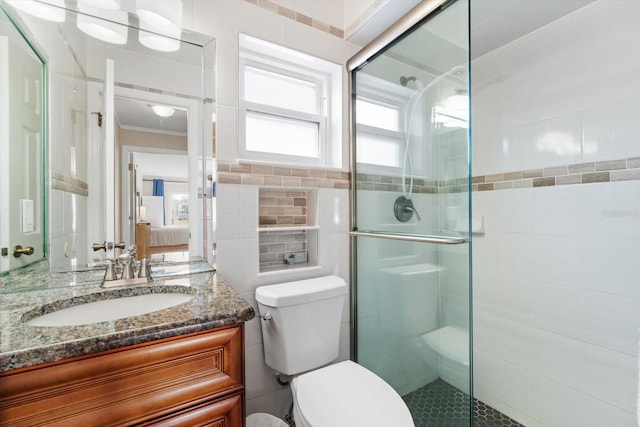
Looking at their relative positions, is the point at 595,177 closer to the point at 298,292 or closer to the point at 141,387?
the point at 298,292

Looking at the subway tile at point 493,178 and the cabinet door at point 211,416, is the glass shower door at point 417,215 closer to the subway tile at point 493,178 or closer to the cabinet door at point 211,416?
the subway tile at point 493,178

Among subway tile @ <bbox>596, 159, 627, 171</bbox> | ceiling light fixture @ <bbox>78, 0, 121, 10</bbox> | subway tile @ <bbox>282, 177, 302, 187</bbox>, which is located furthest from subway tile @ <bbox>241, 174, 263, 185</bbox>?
subway tile @ <bbox>596, 159, 627, 171</bbox>

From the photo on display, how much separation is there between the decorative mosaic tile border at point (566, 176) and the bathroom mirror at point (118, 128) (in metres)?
1.62

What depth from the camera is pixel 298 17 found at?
62.5 inches

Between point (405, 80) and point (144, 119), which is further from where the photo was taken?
point (405, 80)

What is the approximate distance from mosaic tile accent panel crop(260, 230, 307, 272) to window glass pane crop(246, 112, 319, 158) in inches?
18.2

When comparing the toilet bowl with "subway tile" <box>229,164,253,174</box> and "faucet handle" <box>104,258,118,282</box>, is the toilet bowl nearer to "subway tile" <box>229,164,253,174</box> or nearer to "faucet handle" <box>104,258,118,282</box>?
"subway tile" <box>229,164,253,174</box>

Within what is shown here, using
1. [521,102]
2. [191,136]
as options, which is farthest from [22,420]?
[521,102]

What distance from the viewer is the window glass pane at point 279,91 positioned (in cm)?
164

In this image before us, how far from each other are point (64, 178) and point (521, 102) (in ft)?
7.42

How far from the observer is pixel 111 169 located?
124cm

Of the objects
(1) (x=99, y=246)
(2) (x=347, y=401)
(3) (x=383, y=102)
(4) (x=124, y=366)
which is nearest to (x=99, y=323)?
(4) (x=124, y=366)

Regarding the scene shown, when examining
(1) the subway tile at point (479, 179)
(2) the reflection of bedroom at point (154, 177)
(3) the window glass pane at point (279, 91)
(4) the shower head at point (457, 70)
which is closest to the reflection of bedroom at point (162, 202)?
(2) the reflection of bedroom at point (154, 177)

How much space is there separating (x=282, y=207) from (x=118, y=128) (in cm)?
83
